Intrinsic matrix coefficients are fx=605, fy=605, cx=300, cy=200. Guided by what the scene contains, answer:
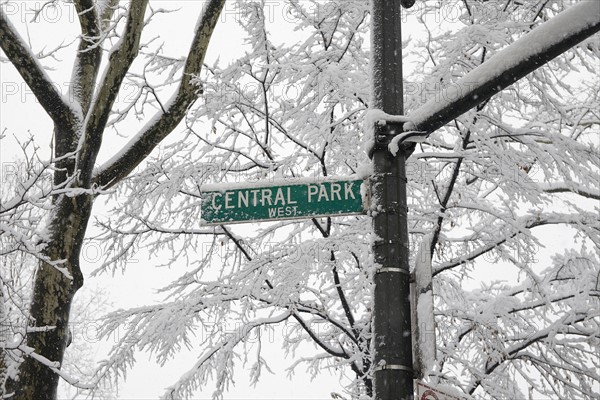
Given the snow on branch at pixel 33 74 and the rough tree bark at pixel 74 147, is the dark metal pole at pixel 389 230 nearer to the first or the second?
the rough tree bark at pixel 74 147

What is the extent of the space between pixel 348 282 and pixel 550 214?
220cm

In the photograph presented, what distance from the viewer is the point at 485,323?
563 cm

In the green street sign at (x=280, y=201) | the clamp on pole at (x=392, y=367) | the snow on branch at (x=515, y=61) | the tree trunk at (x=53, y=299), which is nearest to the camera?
the snow on branch at (x=515, y=61)

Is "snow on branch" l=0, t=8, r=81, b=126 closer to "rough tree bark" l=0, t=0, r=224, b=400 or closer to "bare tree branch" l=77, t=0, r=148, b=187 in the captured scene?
"rough tree bark" l=0, t=0, r=224, b=400

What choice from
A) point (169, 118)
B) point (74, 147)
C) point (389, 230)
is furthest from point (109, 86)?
point (389, 230)

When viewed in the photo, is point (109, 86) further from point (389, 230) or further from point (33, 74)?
point (389, 230)

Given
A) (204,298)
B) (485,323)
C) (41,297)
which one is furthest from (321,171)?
(41,297)

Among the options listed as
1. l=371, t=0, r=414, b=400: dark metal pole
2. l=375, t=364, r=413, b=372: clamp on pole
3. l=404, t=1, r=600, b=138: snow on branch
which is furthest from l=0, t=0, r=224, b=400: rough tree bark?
l=404, t=1, r=600, b=138: snow on branch

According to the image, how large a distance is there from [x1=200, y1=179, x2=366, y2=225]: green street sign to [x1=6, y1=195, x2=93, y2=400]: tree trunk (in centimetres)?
197

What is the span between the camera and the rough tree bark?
5066mm

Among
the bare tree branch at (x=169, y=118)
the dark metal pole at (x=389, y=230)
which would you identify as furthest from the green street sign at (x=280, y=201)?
the bare tree branch at (x=169, y=118)

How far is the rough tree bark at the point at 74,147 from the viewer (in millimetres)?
5066

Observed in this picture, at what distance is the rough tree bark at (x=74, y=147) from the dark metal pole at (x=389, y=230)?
2604mm

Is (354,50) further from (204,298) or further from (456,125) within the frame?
(204,298)
